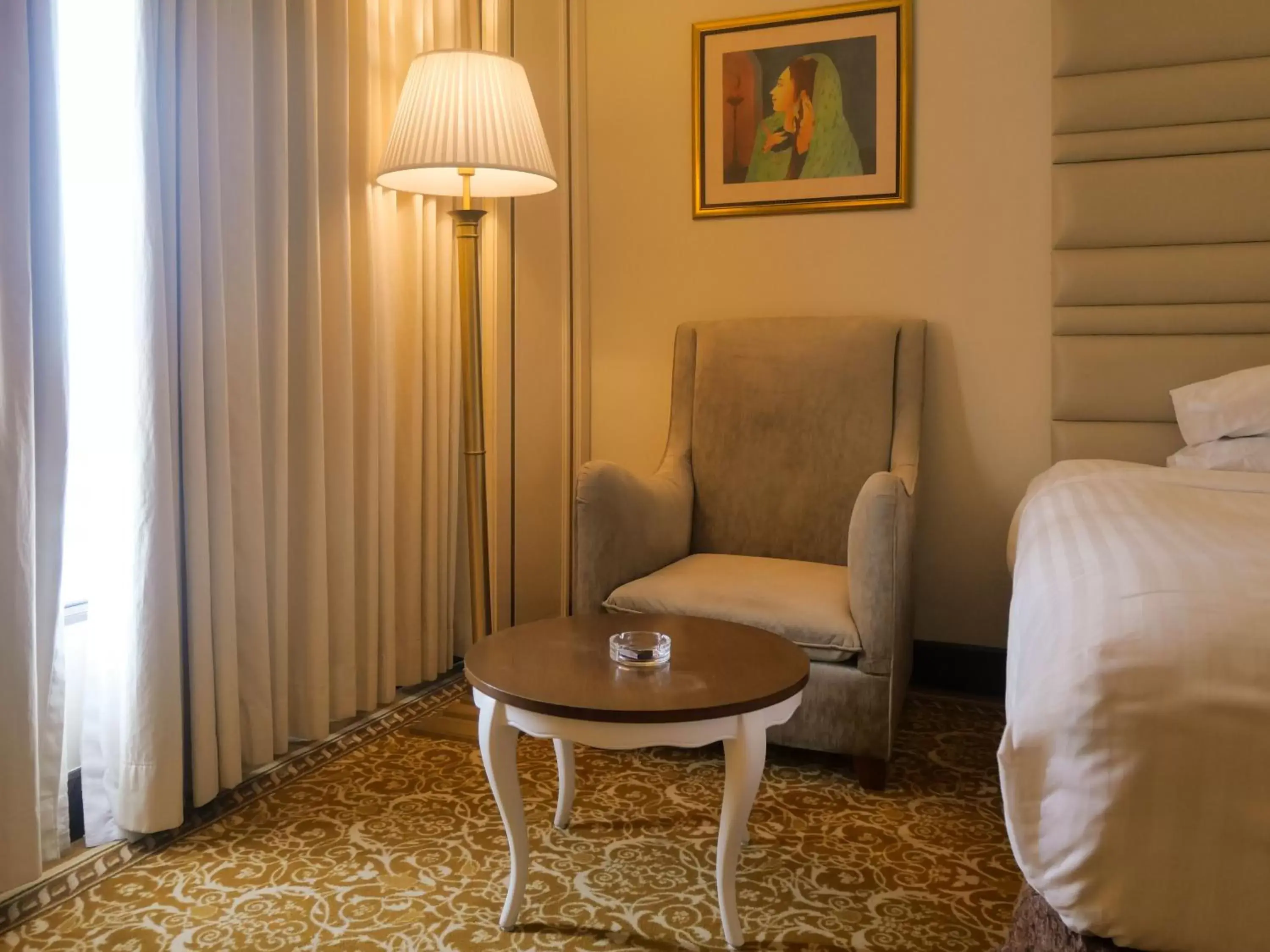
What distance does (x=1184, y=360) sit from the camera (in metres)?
2.60

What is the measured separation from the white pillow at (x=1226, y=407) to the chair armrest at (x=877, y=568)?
830 mm

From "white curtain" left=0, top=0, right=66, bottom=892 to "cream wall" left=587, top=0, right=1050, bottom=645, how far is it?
5.85ft

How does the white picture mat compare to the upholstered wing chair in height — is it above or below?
above

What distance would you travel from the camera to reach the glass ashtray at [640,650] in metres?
1.66

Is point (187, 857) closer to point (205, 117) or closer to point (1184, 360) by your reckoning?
point (205, 117)

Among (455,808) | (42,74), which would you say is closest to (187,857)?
(455,808)

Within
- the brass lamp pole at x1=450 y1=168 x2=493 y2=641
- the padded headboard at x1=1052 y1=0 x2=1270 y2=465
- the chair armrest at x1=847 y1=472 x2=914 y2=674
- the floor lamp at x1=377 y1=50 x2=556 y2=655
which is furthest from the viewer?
the brass lamp pole at x1=450 y1=168 x2=493 y2=641

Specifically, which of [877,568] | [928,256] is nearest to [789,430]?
[928,256]

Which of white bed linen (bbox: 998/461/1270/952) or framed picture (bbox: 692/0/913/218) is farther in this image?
framed picture (bbox: 692/0/913/218)

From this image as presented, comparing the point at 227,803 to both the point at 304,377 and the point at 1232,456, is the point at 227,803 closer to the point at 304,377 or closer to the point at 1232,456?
the point at 304,377

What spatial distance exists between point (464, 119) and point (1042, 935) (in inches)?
80.3

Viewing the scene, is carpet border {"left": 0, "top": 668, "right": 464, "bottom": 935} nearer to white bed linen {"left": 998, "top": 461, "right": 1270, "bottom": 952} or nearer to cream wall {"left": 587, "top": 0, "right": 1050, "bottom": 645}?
cream wall {"left": 587, "top": 0, "right": 1050, "bottom": 645}

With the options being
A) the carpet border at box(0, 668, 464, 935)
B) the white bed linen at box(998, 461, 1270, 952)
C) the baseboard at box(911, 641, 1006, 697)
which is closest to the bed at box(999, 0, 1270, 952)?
the white bed linen at box(998, 461, 1270, 952)

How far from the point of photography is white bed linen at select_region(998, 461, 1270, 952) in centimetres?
94
